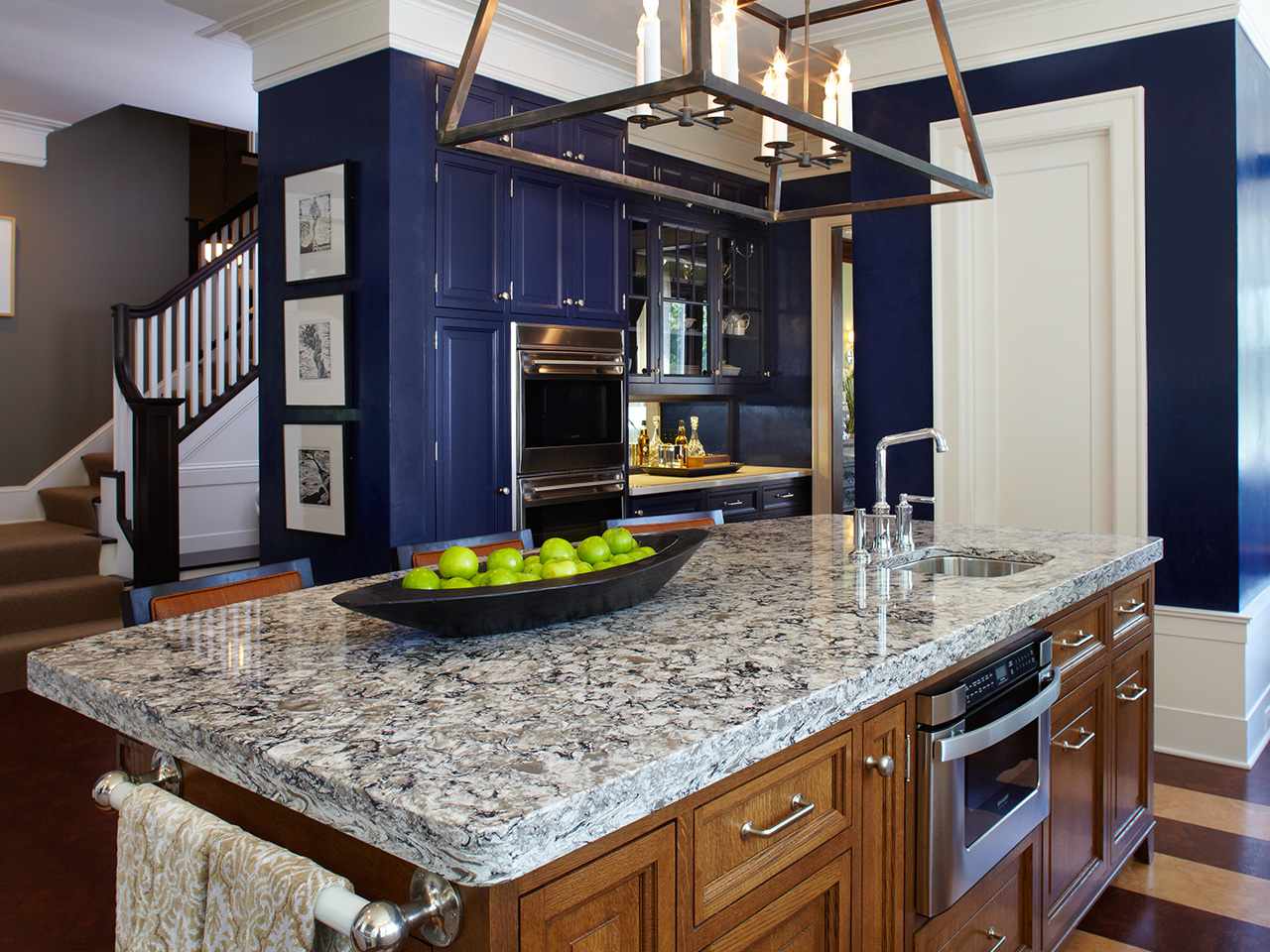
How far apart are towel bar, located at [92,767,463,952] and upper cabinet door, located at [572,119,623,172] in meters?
4.13

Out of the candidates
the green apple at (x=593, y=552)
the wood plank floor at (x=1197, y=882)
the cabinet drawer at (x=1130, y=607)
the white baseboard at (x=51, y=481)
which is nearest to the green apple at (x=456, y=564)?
the green apple at (x=593, y=552)

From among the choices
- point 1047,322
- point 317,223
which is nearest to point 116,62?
point 317,223

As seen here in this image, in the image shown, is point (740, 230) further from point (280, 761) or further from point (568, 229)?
point (280, 761)

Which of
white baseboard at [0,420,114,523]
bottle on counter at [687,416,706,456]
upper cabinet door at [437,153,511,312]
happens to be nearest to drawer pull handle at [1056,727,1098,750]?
upper cabinet door at [437,153,511,312]

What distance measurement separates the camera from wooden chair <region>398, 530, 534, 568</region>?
7.95 ft

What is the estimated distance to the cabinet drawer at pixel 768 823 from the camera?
120 cm

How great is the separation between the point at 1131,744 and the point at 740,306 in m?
4.07

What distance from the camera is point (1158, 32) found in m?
3.71

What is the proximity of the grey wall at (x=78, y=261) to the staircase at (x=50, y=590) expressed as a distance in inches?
40.7

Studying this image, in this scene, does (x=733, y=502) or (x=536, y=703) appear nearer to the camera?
(x=536, y=703)

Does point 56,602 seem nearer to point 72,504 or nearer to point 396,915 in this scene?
point 72,504

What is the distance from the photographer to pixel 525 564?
1.87 m

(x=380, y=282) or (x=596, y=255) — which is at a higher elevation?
(x=596, y=255)

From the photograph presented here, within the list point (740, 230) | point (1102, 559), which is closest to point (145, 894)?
point (1102, 559)
